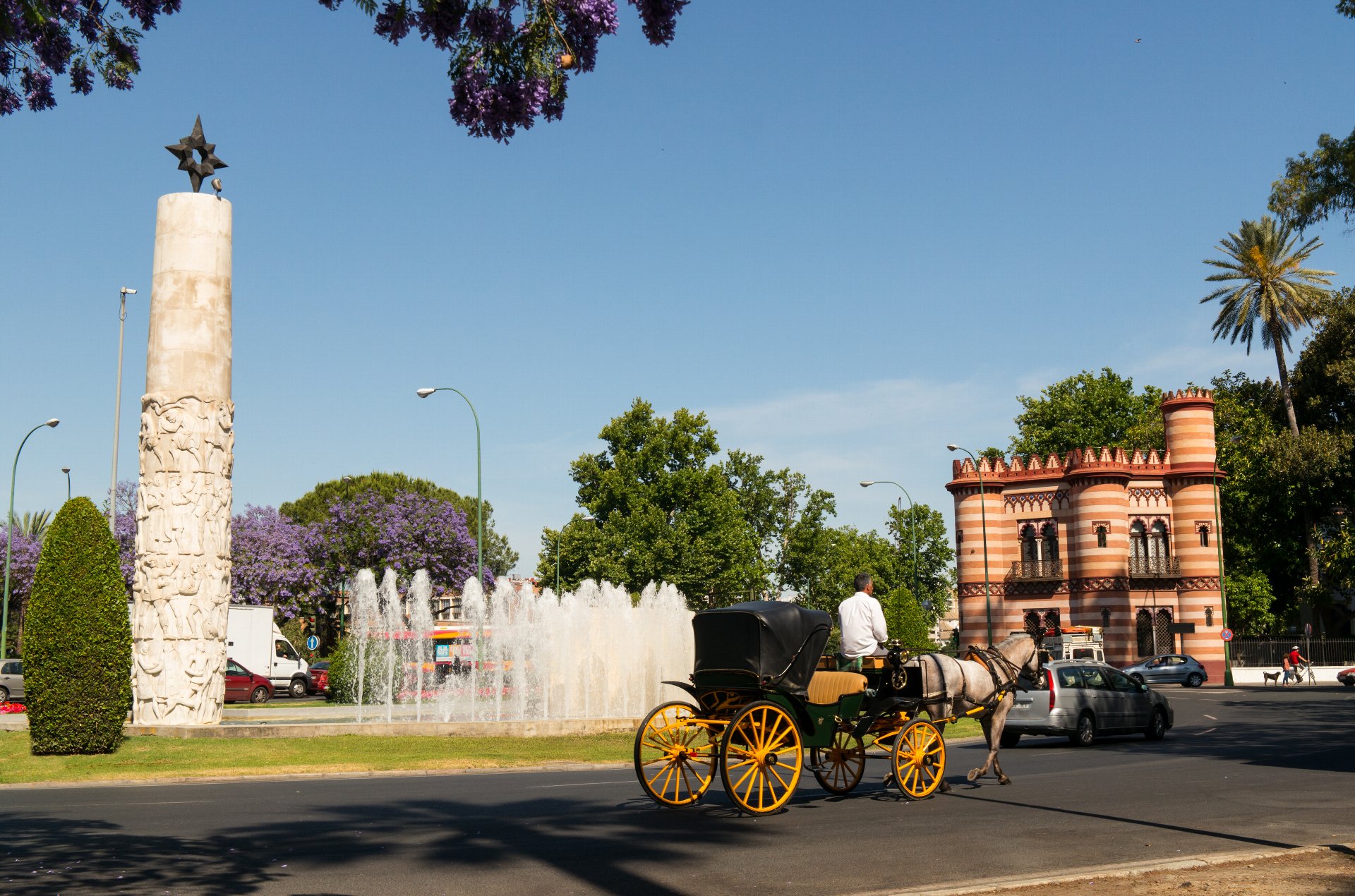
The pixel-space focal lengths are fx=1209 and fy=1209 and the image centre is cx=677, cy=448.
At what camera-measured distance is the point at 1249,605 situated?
66.2m

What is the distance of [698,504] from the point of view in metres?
64.5

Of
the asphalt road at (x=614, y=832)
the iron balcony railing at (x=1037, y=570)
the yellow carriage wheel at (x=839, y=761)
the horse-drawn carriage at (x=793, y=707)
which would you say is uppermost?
the iron balcony railing at (x=1037, y=570)

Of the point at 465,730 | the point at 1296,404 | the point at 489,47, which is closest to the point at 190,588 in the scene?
the point at 465,730

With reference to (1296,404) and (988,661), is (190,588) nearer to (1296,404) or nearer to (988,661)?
(988,661)

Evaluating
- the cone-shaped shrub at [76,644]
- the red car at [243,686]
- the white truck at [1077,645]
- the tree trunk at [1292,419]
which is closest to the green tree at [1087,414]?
the tree trunk at [1292,419]

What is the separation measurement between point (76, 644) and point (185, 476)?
4.64 meters

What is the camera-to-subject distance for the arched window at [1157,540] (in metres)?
59.0

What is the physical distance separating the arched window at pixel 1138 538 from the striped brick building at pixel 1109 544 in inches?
1.9

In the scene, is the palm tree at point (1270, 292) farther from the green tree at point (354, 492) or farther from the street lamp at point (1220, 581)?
the green tree at point (354, 492)

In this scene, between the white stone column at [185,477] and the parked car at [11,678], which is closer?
the white stone column at [185,477]

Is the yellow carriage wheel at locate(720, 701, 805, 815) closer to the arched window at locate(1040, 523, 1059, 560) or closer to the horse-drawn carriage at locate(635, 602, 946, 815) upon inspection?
the horse-drawn carriage at locate(635, 602, 946, 815)

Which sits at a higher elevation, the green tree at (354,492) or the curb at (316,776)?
the green tree at (354,492)

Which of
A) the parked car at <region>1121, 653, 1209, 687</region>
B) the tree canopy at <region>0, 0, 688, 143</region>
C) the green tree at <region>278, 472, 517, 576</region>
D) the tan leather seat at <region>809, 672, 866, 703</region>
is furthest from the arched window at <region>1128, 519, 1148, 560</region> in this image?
the tree canopy at <region>0, 0, 688, 143</region>

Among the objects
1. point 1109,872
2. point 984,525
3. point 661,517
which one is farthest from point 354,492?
point 1109,872
